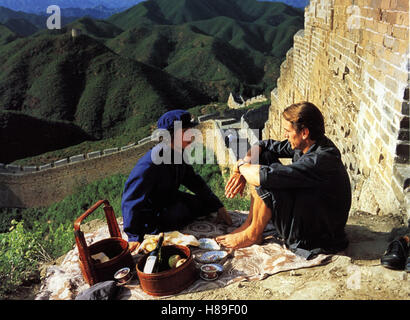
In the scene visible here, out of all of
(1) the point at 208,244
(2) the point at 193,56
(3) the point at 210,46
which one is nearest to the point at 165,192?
(1) the point at 208,244

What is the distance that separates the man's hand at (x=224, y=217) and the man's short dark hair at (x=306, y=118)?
150 centimetres

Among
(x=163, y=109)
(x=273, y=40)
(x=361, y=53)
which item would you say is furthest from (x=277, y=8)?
(x=361, y=53)

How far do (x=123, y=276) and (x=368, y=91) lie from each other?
330cm

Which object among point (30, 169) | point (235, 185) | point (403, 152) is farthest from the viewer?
point (30, 169)

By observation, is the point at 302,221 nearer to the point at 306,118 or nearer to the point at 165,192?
the point at 306,118

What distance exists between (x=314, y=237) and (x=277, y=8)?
158698 millimetres

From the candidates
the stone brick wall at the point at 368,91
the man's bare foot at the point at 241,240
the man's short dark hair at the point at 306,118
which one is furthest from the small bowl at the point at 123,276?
the stone brick wall at the point at 368,91

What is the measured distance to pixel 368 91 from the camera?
3957 millimetres

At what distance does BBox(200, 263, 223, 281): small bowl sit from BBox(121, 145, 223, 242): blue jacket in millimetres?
912

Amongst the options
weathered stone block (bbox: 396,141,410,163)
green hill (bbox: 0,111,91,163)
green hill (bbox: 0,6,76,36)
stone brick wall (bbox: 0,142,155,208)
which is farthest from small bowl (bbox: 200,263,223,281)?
green hill (bbox: 0,6,76,36)

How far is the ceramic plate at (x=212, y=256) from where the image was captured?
3.26 metres

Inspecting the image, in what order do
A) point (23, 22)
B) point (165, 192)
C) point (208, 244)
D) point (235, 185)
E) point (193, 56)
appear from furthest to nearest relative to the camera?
point (23, 22), point (193, 56), point (165, 192), point (208, 244), point (235, 185)

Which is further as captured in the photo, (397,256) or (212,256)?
(212,256)

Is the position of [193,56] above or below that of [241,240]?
above
